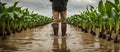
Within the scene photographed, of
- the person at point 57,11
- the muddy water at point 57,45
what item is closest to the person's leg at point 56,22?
the person at point 57,11

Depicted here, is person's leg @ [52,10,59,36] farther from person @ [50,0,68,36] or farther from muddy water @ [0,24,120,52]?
muddy water @ [0,24,120,52]

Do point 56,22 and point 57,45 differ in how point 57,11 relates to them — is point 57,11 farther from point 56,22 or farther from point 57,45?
point 57,45

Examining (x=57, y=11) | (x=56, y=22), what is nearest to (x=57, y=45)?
(x=56, y=22)

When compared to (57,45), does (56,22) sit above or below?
above

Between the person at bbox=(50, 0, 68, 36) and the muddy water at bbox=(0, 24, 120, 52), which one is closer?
the muddy water at bbox=(0, 24, 120, 52)

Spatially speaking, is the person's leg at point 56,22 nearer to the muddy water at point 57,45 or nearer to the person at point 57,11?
the person at point 57,11

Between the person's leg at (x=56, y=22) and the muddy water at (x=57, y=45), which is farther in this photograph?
the person's leg at (x=56, y=22)

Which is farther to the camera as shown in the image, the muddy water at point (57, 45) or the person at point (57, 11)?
the person at point (57, 11)

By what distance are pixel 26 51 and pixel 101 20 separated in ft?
14.8

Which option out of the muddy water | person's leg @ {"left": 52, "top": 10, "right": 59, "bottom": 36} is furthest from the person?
the muddy water

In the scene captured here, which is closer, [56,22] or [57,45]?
[57,45]

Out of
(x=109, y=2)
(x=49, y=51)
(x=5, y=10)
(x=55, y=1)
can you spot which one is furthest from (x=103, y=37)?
(x=49, y=51)

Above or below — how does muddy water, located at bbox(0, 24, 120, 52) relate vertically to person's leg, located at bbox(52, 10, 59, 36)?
below

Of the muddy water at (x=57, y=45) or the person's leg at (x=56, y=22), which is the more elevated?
the person's leg at (x=56, y=22)
